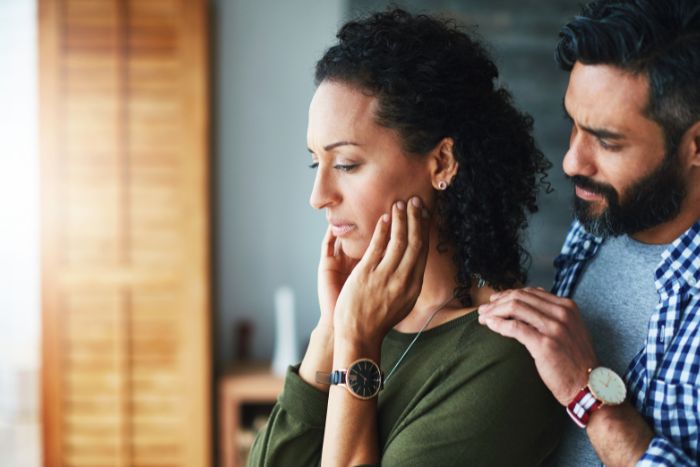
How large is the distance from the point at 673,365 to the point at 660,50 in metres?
0.51

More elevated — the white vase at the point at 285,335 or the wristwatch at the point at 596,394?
the wristwatch at the point at 596,394

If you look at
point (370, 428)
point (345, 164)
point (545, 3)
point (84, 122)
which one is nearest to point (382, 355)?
point (370, 428)

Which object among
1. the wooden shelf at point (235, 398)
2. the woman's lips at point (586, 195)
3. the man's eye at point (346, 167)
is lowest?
the wooden shelf at point (235, 398)

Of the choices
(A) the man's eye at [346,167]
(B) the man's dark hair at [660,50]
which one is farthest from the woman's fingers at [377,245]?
(B) the man's dark hair at [660,50]

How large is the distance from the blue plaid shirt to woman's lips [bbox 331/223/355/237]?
53 centimetres

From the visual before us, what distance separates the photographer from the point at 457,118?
134 cm

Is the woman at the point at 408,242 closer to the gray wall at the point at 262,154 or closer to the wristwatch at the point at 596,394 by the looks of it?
the wristwatch at the point at 596,394

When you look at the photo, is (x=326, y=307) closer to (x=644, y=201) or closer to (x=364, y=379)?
(x=364, y=379)

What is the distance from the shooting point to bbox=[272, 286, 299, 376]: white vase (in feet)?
11.3

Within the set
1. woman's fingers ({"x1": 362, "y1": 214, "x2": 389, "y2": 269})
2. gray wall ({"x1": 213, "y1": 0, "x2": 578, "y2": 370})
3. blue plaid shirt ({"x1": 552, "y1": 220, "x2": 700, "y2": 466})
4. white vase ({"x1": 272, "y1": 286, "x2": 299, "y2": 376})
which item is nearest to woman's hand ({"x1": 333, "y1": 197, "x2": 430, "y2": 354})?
woman's fingers ({"x1": 362, "y1": 214, "x2": 389, "y2": 269})

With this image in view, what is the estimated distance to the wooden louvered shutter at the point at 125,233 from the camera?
10.2 feet

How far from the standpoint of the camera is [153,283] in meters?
3.19

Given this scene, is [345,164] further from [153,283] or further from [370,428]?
[153,283]

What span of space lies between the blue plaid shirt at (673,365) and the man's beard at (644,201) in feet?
0.18
